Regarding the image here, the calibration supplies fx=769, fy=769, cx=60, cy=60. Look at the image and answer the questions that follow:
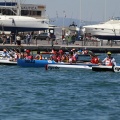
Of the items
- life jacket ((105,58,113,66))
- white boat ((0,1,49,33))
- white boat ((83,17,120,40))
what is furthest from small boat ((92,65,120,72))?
white boat ((0,1,49,33))

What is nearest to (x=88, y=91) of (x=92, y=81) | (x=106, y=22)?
(x=92, y=81)

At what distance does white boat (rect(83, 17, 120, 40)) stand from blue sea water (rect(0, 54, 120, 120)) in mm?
40845

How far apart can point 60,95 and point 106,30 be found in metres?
59.4

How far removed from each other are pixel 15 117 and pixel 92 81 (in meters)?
16.7

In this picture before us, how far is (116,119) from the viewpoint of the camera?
119ft

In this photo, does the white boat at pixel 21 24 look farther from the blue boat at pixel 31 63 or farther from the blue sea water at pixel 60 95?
the blue sea water at pixel 60 95

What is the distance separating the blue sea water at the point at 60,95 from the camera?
3722cm

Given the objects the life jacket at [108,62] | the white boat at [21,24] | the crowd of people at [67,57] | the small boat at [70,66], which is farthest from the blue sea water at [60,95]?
the white boat at [21,24]

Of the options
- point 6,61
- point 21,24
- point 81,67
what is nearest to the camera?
point 81,67

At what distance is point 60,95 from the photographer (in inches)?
1720

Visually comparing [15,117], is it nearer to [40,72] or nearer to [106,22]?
[40,72]

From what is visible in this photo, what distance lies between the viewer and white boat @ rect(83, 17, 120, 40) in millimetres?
100644

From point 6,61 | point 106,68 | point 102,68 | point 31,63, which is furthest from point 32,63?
point 106,68

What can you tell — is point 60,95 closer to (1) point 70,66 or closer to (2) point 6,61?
(1) point 70,66
